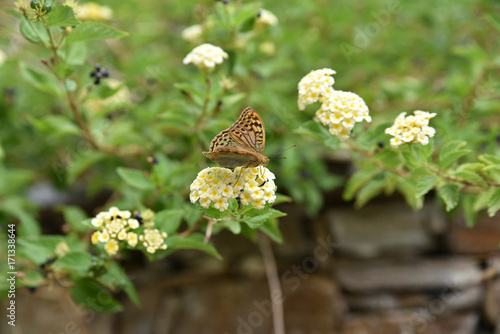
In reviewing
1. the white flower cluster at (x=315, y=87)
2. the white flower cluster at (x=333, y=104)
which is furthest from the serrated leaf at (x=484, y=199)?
the white flower cluster at (x=315, y=87)

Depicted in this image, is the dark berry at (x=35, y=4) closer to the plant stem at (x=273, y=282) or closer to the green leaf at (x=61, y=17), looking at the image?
the green leaf at (x=61, y=17)

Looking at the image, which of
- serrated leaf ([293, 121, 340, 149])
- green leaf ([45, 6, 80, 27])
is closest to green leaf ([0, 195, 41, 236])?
green leaf ([45, 6, 80, 27])

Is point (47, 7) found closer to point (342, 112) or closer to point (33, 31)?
point (33, 31)

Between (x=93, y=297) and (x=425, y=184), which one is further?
(x=93, y=297)

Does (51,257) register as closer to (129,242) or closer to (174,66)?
(129,242)

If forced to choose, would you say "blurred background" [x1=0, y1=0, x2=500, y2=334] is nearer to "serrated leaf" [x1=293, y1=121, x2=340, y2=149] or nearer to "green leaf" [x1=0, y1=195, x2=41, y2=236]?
"green leaf" [x1=0, y1=195, x2=41, y2=236]

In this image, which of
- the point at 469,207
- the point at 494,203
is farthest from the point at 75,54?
the point at 469,207
